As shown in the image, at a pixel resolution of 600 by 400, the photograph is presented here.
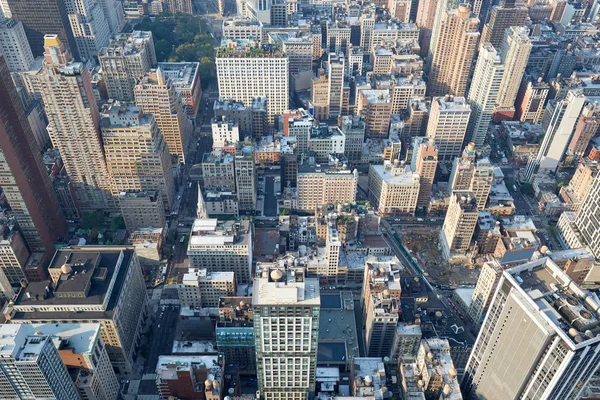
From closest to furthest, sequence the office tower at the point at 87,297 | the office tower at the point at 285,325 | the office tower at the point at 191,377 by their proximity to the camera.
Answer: the office tower at the point at 285,325, the office tower at the point at 191,377, the office tower at the point at 87,297

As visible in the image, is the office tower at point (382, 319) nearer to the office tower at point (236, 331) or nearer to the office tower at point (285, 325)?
the office tower at point (236, 331)

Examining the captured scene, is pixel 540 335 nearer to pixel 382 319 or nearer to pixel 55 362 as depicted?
pixel 382 319

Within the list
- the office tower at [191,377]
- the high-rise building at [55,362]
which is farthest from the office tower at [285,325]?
the high-rise building at [55,362]

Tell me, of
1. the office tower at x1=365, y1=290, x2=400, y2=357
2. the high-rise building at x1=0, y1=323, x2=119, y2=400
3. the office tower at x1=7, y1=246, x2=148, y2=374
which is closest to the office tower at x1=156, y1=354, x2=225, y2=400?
the high-rise building at x1=0, y1=323, x2=119, y2=400

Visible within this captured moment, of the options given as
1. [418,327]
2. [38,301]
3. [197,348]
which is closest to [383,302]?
[418,327]

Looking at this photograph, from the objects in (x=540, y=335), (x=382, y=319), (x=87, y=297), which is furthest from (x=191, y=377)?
(x=540, y=335)

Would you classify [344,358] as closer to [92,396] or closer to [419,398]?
[419,398]
